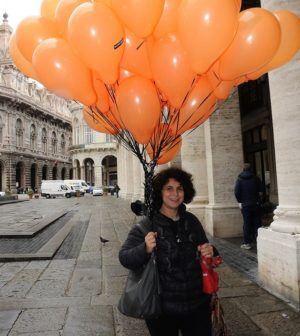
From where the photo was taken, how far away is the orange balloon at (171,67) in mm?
2803

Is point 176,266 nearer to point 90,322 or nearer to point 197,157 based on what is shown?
point 90,322

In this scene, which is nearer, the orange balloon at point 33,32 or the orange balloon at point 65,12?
the orange balloon at point 65,12

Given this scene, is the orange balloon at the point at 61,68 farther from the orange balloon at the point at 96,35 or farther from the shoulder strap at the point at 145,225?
the shoulder strap at the point at 145,225

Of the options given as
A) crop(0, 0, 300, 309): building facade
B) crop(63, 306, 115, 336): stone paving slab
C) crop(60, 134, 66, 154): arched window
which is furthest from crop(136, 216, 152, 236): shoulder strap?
crop(60, 134, 66, 154): arched window

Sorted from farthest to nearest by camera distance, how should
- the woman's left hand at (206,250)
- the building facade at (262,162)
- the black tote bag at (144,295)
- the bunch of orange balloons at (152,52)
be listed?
the building facade at (262,162)
the bunch of orange balloons at (152,52)
the woman's left hand at (206,250)
the black tote bag at (144,295)

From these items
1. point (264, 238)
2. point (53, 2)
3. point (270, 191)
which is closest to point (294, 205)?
point (264, 238)

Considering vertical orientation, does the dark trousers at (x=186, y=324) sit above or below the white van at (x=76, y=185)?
below

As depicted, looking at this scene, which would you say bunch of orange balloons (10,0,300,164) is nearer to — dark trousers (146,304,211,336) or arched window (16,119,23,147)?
dark trousers (146,304,211,336)

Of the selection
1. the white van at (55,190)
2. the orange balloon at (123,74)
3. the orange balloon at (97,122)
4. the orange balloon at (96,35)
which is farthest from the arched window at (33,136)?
the orange balloon at (96,35)

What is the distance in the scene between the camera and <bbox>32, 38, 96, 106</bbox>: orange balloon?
285 cm

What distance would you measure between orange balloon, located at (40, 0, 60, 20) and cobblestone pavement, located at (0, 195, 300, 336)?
313 cm

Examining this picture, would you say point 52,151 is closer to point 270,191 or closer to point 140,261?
point 270,191

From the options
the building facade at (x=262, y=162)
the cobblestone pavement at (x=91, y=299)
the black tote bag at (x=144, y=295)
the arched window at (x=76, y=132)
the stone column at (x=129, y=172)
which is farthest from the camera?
the arched window at (x=76, y=132)

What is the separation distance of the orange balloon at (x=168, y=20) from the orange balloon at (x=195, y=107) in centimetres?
56
